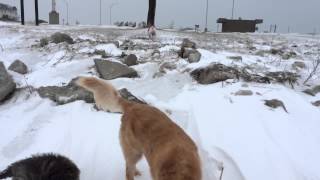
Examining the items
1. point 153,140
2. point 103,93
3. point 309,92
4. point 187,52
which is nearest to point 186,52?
point 187,52

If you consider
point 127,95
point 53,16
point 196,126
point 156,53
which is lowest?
point 196,126

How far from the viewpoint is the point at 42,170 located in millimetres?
4008

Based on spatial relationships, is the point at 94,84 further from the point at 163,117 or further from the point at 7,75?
the point at 7,75

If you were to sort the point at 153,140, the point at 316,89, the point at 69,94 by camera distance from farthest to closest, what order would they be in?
1. the point at 316,89
2. the point at 69,94
3. the point at 153,140

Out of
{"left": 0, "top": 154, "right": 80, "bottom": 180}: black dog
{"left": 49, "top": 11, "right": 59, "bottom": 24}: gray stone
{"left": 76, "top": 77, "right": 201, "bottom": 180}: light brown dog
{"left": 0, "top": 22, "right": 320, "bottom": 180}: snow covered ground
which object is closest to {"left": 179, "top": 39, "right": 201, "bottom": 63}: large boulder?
{"left": 0, "top": 22, "right": 320, "bottom": 180}: snow covered ground

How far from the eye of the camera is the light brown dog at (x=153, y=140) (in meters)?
3.20

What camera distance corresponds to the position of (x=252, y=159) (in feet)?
15.9

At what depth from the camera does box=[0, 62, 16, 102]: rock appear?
7.91 m

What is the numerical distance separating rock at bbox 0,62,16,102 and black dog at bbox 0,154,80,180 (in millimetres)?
4046

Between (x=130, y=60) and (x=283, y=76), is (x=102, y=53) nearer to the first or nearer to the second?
(x=130, y=60)

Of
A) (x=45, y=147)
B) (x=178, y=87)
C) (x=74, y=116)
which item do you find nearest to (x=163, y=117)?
(x=45, y=147)

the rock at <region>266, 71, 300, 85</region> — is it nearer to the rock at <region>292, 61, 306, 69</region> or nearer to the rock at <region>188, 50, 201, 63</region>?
the rock at <region>292, 61, 306, 69</region>

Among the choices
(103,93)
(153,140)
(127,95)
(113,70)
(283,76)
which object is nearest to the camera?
(153,140)

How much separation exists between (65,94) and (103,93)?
2976 millimetres
